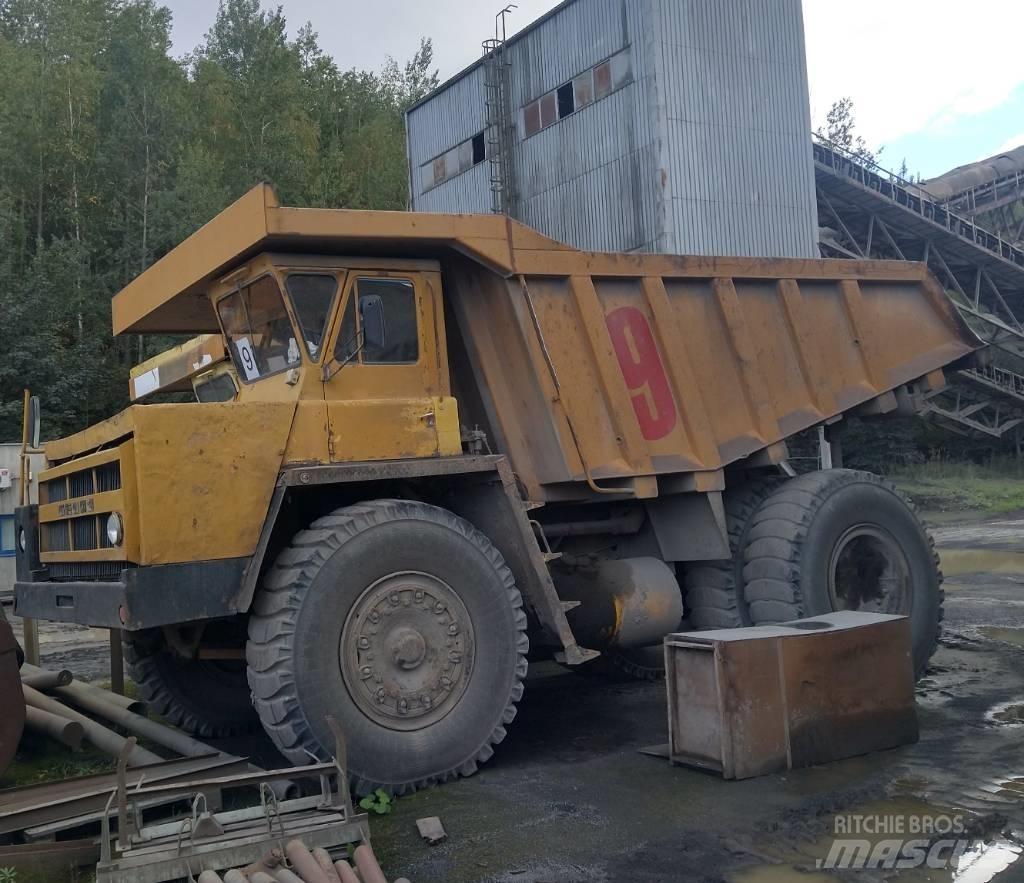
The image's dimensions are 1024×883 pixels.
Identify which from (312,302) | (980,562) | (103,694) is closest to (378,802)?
(312,302)

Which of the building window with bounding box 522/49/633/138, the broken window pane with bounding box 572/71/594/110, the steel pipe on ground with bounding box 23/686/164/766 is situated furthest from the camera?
the broken window pane with bounding box 572/71/594/110

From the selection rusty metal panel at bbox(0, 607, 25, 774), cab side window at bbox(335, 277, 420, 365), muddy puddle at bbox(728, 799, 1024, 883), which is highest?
cab side window at bbox(335, 277, 420, 365)

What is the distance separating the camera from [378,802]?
16.3 ft

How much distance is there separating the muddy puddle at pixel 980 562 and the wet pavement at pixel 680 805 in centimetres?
676

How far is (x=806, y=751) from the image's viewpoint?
5.29 metres

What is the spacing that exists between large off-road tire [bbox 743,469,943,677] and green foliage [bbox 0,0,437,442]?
16170 mm

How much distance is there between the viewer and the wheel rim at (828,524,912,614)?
745 cm

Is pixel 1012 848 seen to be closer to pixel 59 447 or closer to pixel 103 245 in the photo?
pixel 59 447

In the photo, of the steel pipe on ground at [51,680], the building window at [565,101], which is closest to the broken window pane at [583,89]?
the building window at [565,101]

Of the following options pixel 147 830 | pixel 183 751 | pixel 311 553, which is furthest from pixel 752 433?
pixel 147 830

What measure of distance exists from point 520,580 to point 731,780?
5.29ft

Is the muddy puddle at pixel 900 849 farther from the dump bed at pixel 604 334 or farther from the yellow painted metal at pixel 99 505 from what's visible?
the yellow painted metal at pixel 99 505

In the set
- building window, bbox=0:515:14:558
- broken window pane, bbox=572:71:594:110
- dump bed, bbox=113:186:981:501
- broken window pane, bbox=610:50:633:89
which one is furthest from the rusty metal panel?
broken window pane, bbox=572:71:594:110

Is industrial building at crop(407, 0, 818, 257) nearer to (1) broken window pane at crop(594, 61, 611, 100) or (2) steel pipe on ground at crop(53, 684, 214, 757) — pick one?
(1) broken window pane at crop(594, 61, 611, 100)
